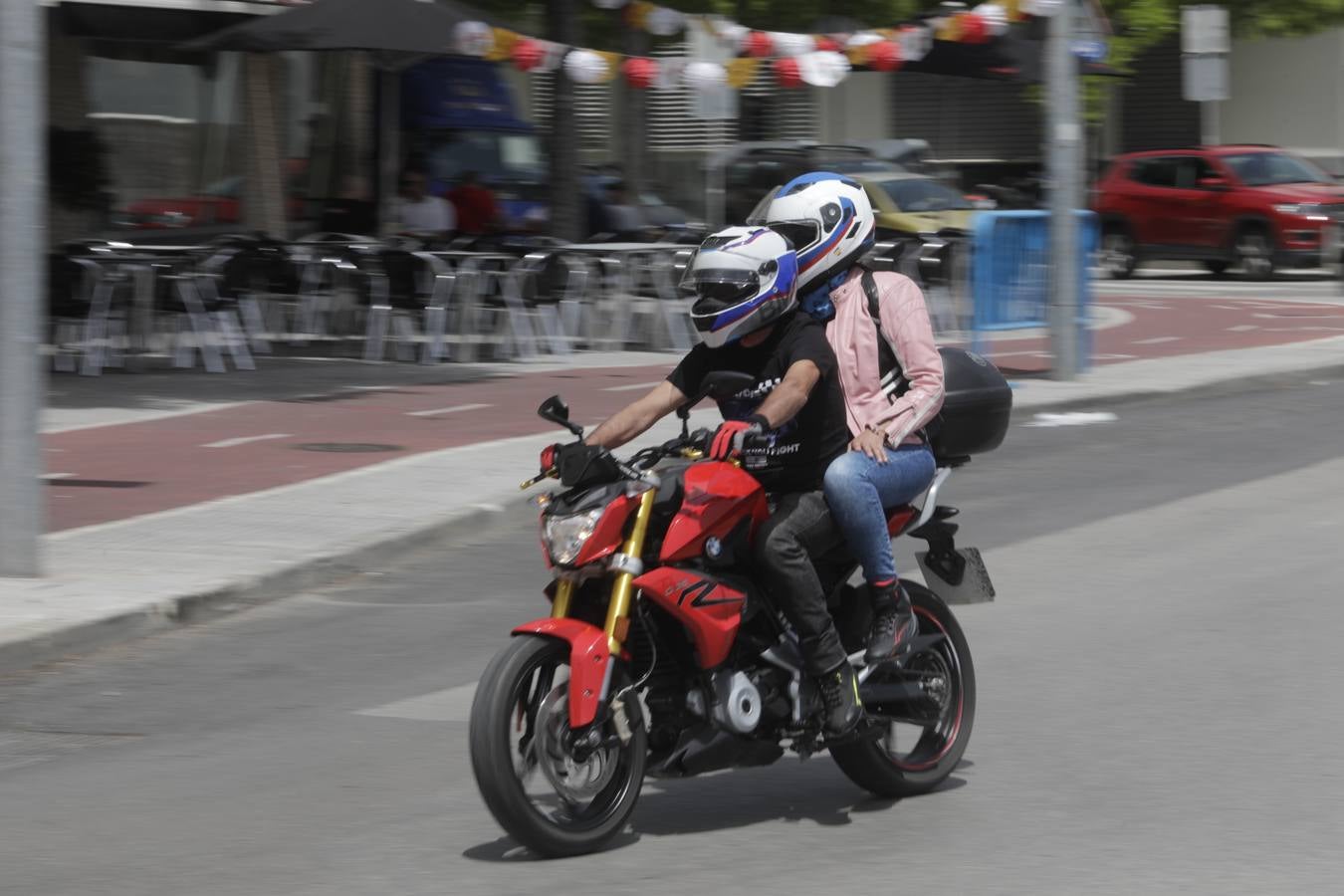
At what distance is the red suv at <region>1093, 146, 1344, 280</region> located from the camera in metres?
28.6

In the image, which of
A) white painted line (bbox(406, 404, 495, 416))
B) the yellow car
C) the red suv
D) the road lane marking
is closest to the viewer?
the road lane marking

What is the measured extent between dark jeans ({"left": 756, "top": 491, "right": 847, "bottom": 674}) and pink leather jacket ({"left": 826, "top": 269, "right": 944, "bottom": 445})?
0.29 m

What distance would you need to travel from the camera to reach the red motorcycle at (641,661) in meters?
4.98

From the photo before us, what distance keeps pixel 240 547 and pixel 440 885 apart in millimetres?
4782

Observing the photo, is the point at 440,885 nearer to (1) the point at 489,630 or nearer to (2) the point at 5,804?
(2) the point at 5,804

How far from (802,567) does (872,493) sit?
29 centimetres

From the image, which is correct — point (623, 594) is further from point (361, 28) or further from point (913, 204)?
point (913, 204)

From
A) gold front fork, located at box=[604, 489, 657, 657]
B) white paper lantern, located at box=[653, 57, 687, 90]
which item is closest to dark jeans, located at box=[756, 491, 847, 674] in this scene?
gold front fork, located at box=[604, 489, 657, 657]

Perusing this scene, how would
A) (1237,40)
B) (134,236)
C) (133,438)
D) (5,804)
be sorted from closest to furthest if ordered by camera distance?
(5,804)
(133,438)
(134,236)
(1237,40)

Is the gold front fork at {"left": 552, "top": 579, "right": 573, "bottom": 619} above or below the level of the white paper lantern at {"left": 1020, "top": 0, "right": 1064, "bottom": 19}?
below

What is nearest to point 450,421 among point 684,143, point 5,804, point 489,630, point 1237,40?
point 489,630

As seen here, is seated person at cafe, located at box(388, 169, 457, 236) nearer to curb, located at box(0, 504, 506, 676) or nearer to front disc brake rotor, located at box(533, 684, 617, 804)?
curb, located at box(0, 504, 506, 676)

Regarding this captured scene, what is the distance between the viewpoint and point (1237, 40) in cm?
3884

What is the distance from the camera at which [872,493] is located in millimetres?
5473
